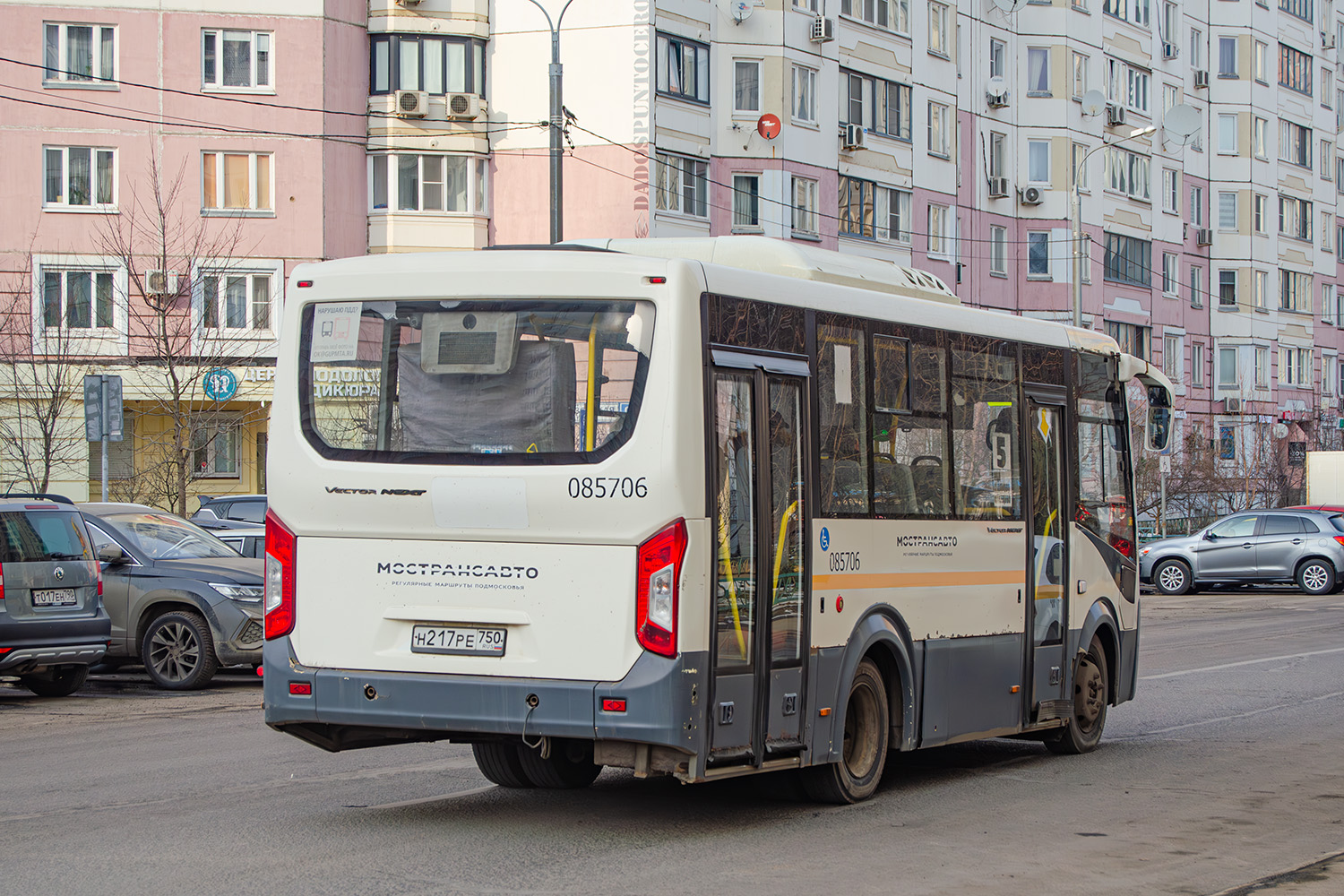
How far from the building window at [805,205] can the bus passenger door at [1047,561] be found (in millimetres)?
36652

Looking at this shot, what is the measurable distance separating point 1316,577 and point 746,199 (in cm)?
1877

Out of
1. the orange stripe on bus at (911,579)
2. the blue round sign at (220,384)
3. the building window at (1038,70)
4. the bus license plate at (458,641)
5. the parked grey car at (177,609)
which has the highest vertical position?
the building window at (1038,70)

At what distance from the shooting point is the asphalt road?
24.6 feet

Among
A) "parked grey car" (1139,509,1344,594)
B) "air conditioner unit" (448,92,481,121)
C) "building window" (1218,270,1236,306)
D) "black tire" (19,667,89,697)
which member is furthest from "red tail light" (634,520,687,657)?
"building window" (1218,270,1236,306)

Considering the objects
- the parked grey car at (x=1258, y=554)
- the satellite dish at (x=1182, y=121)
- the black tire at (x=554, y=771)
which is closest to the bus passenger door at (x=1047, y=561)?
the black tire at (x=554, y=771)

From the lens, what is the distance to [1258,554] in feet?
115

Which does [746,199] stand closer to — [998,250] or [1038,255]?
[998,250]

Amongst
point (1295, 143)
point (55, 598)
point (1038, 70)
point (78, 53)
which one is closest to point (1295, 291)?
point (1295, 143)

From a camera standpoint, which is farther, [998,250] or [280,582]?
[998,250]

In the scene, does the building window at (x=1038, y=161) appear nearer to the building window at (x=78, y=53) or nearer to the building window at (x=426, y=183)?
the building window at (x=426, y=183)

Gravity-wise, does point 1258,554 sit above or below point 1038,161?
below

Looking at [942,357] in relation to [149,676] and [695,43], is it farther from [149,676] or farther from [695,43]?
[695,43]

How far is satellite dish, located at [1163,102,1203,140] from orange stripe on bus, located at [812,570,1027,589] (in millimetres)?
49258

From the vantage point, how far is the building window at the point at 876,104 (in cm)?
5047
